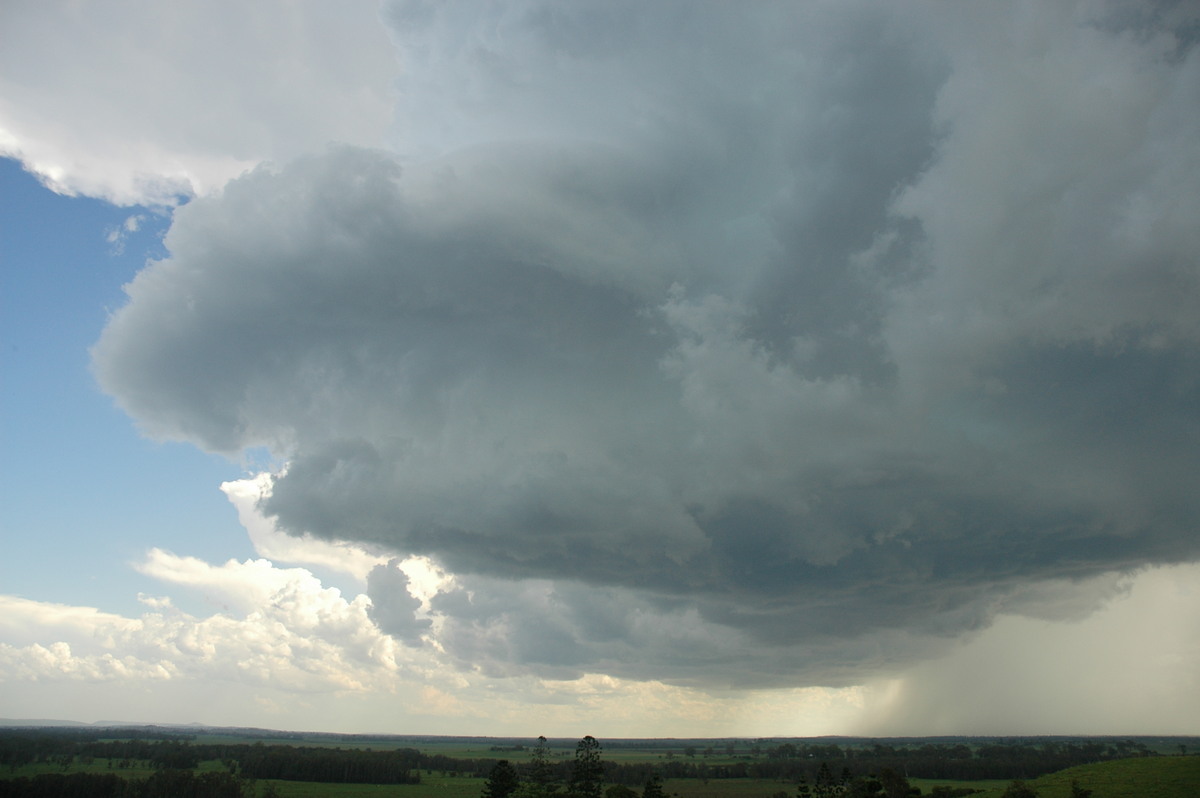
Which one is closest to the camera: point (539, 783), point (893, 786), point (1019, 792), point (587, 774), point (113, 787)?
point (539, 783)

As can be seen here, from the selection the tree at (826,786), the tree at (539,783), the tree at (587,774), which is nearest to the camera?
the tree at (539,783)

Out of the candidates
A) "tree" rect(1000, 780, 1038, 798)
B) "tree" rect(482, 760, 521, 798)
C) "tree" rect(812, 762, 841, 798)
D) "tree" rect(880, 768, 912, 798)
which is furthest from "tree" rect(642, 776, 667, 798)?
"tree" rect(1000, 780, 1038, 798)

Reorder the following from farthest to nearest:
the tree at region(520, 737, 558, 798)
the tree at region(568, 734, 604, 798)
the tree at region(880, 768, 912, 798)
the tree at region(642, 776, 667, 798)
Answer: the tree at region(880, 768, 912, 798), the tree at region(642, 776, 667, 798), the tree at region(568, 734, 604, 798), the tree at region(520, 737, 558, 798)

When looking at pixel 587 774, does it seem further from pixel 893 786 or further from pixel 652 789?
pixel 893 786

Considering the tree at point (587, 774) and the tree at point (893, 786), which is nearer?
the tree at point (587, 774)

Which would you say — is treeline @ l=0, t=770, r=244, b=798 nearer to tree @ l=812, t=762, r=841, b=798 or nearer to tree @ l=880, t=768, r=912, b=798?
tree @ l=812, t=762, r=841, b=798

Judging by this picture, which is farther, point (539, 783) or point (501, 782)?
point (501, 782)

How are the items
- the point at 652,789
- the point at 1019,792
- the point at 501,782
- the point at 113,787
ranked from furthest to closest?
the point at 113,787 < the point at 652,789 < the point at 501,782 < the point at 1019,792

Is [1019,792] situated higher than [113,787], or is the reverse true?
[1019,792]

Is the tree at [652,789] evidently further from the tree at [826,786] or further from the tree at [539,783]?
the tree at [826,786]

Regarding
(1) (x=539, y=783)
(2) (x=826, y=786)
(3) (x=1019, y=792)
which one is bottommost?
(2) (x=826, y=786)

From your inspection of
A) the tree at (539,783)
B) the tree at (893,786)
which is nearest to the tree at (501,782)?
the tree at (539,783)

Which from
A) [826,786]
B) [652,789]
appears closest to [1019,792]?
[826,786]

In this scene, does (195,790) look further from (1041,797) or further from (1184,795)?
(1184,795)
